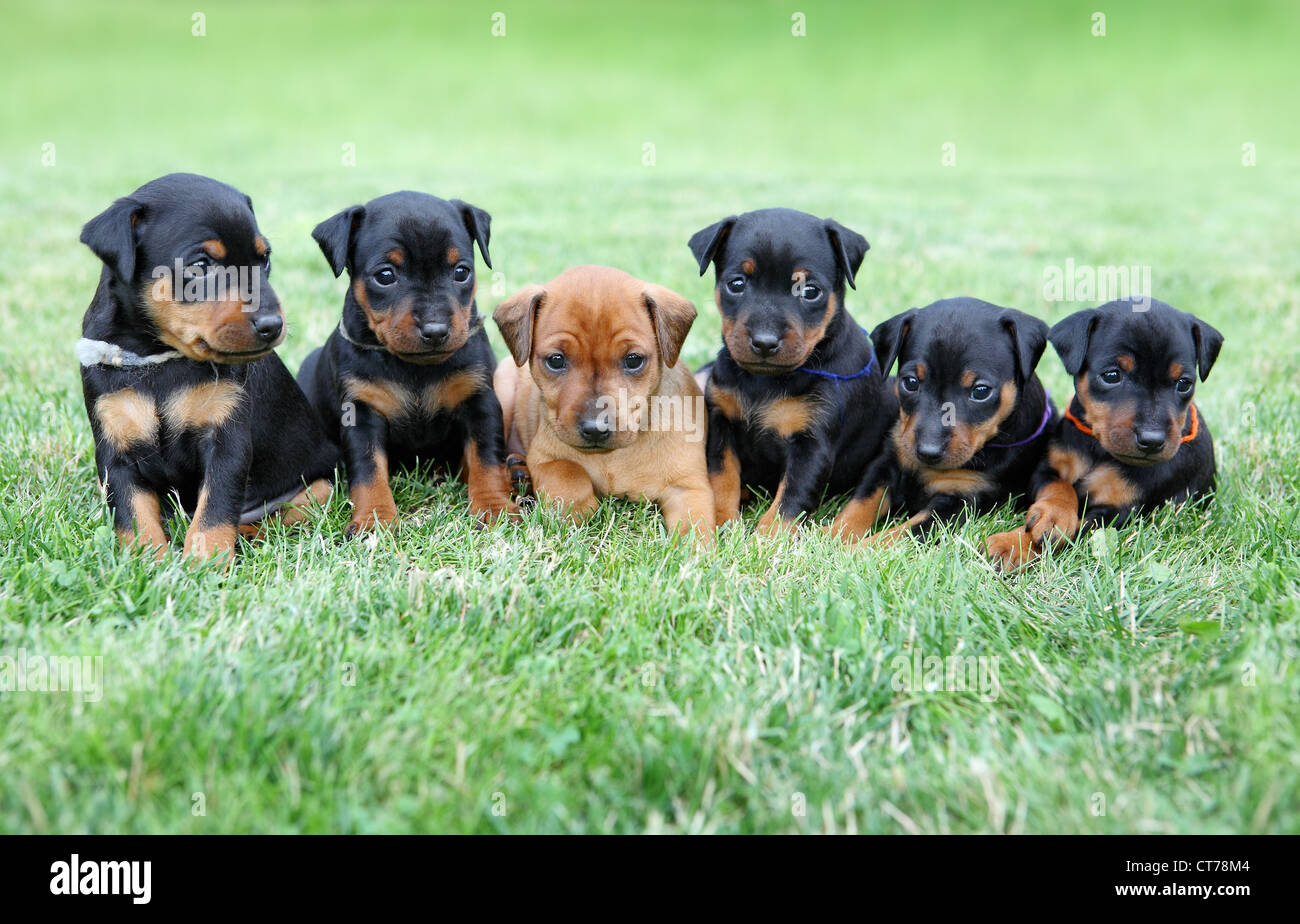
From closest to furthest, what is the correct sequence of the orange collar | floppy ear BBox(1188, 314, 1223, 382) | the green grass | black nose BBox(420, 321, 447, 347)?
1. the green grass
2. black nose BBox(420, 321, 447, 347)
3. floppy ear BBox(1188, 314, 1223, 382)
4. the orange collar

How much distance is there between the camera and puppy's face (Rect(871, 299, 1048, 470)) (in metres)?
4.30

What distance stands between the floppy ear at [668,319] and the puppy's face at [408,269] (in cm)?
76

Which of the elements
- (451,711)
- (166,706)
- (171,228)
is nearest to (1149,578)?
(451,711)

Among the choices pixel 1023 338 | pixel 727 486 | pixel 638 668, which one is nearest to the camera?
pixel 638 668

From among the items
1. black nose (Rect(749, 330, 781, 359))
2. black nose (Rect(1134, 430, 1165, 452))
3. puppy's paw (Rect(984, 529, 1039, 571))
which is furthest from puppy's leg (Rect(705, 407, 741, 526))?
black nose (Rect(1134, 430, 1165, 452))

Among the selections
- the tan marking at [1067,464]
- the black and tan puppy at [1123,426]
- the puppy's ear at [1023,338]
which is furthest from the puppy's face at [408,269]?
the tan marking at [1067,464]

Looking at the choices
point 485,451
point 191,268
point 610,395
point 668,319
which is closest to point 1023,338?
point 668,319

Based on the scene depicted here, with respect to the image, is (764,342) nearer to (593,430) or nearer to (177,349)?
A: (593,430)

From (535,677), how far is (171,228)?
2.06 m

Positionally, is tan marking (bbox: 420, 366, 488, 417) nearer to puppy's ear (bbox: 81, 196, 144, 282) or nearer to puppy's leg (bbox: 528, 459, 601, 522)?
puppy's leg (bbox: 528, 459, 601, 522)

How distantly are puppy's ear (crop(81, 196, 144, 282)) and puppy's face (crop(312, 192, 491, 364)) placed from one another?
2.49 ft

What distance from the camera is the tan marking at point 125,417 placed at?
12.7ft

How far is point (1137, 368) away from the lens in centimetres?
428

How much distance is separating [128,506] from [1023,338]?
11.8ft
